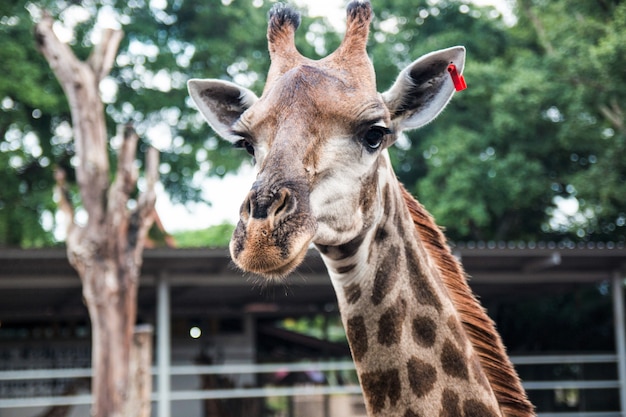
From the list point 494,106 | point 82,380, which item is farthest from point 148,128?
point 494,106

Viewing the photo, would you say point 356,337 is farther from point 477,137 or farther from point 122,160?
point 477,137

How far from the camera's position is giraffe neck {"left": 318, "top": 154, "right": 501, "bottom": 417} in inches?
96.5

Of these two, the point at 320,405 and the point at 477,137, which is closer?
the point at 320,405

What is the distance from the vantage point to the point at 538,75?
16.1 m

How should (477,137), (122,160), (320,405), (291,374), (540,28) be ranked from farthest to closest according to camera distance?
(540,28), (477,137), (291,374), (320,405), (122,160)

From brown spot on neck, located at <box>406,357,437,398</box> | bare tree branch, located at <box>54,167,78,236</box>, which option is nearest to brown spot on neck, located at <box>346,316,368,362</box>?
brown spot on neck, located at <box>406,357,437,398</box>

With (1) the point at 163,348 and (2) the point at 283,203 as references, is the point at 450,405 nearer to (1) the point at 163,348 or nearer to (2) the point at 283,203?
(2) the point at 283,203

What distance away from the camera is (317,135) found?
236 centimetres

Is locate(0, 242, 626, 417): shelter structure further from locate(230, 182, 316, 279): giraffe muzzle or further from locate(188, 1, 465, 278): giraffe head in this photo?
locate(230, 182, 316, 279): giraffe muzzle

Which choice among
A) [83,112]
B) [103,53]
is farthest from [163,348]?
[103,53]

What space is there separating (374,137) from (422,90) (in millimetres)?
322

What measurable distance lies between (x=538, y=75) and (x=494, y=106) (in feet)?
3.58

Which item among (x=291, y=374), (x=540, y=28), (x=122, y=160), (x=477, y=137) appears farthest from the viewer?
(x=540, y=28)

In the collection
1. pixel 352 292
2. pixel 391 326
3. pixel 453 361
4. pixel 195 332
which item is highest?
pixel 195 332
